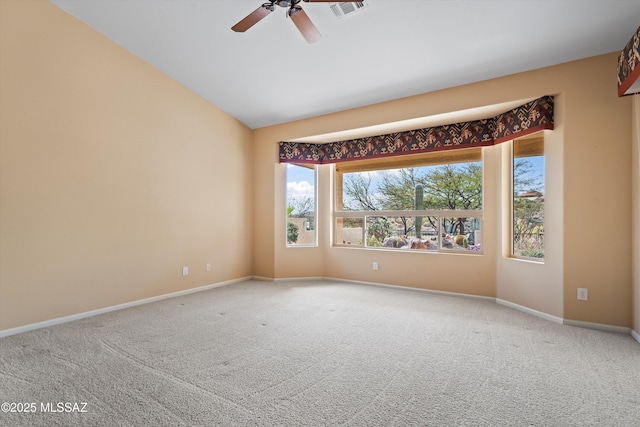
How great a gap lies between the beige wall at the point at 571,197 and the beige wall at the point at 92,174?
3.13 metres

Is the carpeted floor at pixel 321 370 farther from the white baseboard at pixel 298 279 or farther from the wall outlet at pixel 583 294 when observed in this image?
the white baseboard at pixel 298 279

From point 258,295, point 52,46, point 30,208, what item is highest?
point 52,46

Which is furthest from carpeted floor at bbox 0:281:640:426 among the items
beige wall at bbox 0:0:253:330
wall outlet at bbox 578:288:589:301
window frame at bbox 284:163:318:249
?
window frame at bbox 284:163:318:249

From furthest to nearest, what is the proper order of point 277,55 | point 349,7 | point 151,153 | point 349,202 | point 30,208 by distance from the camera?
point 349,202, point 151,153, point 277,55, point 30,208, point 349,7

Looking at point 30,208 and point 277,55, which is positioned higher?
point 277,55

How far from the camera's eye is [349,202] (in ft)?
17.5

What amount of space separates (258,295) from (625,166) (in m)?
4.44

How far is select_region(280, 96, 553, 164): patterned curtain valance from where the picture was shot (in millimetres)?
3449

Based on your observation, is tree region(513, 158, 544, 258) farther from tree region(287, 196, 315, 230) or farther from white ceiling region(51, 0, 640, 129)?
tree region(287, 196, 315, 230)

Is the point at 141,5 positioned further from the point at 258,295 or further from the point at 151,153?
the point at 258,295

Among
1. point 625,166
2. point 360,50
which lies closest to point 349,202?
point 360,50

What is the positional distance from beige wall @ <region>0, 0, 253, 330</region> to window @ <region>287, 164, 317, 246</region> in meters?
1.24

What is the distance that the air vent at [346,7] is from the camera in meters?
2.77

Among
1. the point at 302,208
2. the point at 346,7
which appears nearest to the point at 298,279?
the point at 302,208
